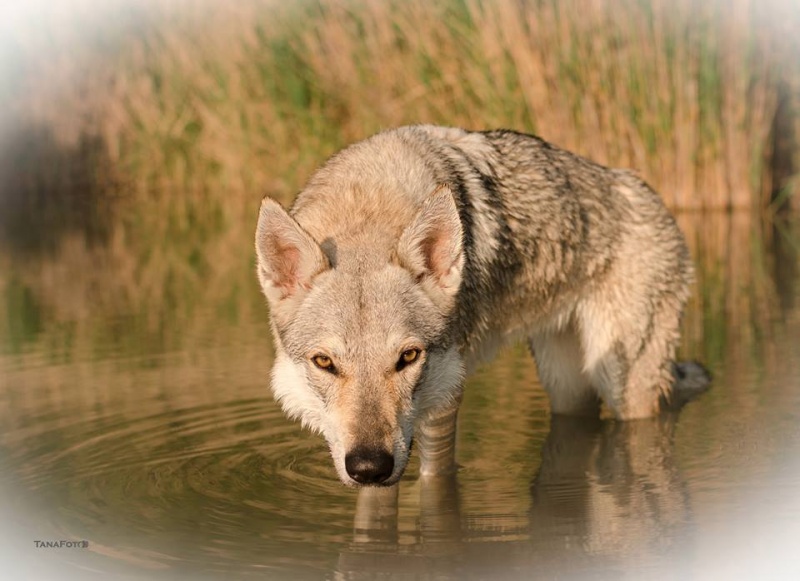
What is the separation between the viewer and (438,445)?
653 cm

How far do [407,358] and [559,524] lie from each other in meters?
1.14

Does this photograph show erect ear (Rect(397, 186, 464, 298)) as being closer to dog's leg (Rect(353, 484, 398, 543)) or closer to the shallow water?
dog's leg (Rect(353, 484, 398, 543))

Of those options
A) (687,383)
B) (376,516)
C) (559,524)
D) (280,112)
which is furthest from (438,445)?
(280,112)

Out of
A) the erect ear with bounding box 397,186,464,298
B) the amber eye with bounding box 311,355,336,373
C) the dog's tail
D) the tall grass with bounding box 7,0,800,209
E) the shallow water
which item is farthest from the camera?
the tall grass with bounding box 7,0,800,209

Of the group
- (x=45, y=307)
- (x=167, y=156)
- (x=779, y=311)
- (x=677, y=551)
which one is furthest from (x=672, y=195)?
(x=677, y=551)

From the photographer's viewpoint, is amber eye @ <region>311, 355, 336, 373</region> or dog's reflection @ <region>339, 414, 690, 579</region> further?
amber eye @ <region>311, 355, 336, 373</region>

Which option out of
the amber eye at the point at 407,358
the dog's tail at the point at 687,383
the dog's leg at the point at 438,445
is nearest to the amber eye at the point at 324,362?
the amber eye at the point at 407,358

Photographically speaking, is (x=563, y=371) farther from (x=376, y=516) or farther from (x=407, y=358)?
(x=407, y=358)

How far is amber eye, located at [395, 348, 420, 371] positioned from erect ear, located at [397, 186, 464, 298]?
1.41 feet

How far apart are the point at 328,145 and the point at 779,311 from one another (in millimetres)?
8905

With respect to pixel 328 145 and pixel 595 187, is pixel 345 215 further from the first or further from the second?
pixel 328 145

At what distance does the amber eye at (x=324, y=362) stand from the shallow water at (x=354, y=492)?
787mm

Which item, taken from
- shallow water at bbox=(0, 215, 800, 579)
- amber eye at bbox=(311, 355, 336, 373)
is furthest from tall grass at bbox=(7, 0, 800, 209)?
amber eye at bbox=(311, 355, 336, 373)

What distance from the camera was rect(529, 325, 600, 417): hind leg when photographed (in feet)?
25.8
